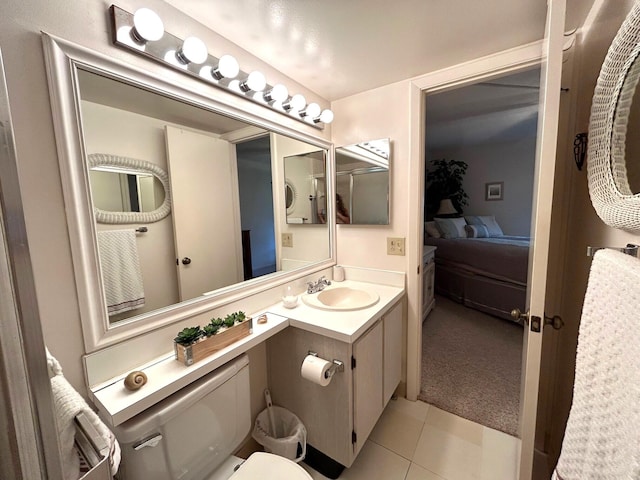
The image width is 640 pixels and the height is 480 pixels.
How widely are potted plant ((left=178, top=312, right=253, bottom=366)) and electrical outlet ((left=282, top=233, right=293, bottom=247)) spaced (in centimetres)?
64

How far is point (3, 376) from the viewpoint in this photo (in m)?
0.29

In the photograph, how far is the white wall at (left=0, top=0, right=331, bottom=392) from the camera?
67 centimetres

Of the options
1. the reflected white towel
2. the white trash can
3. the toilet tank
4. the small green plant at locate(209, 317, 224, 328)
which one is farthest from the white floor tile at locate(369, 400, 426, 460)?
the reflected white towel

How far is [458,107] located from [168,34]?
2.67 m

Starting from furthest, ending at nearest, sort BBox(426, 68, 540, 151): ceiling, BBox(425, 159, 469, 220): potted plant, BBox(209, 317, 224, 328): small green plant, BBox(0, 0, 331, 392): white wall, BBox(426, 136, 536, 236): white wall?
BBox(425, 159, 469, 220): potted plant
BBox(426, 136, 536, 236): white wall
BBox(426, 68, 540, 151): ceiling
BBox(209, 317, 224, 328): small green plant
BBox(0, 0, 331, 392): white wall

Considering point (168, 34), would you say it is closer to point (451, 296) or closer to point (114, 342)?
point (114, 342)

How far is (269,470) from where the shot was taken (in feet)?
3.08

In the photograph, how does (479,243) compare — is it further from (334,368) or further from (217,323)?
(217,323)

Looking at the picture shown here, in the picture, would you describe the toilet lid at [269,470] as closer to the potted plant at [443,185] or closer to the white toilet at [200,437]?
Answer: the white toilet at [200,437]

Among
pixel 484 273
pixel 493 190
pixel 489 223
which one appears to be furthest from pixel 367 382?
pixel 493 190

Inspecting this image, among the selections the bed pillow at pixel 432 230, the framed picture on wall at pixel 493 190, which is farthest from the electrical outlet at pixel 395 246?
the framed picture on wall at pixel 493 190

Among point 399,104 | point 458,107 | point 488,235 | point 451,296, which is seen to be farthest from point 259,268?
point 488,235

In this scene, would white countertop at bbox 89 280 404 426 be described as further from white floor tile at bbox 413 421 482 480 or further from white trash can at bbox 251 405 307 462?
white floor tile at bbox 413 421 482 480

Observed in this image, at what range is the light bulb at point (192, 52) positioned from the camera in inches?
37.1
